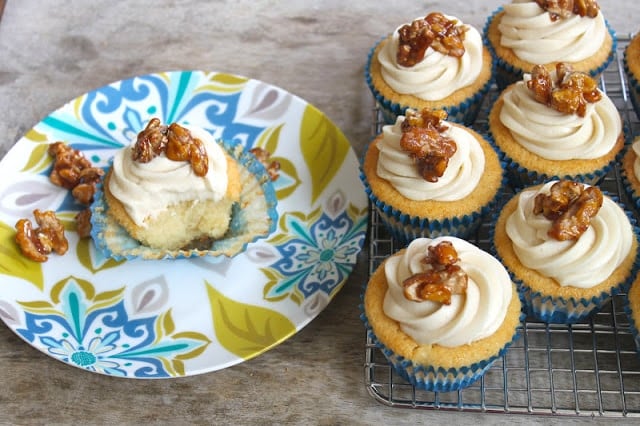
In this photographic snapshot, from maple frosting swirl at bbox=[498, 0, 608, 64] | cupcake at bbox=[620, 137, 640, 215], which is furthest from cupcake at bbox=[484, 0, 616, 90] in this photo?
cupcake at bbox=[620, 137, 640, 215]

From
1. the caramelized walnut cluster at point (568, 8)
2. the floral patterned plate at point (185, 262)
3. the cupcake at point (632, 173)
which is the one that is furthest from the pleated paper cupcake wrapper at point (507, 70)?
the floral patterned plate at point (185, 262)

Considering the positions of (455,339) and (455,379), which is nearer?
(455,339)

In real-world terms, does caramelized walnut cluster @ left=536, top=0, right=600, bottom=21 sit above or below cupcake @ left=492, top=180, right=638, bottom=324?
above

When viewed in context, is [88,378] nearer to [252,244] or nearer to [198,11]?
[252,244]

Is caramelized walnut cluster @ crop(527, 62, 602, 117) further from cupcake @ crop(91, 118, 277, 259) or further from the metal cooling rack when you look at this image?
cupcake @ crop(91, 118, 277, 259)

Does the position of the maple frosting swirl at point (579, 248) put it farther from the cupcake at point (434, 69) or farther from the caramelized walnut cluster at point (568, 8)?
the caramelized walnut cluster at point (568, 8)

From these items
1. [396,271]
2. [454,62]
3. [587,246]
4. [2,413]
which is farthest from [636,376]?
[2,413]
